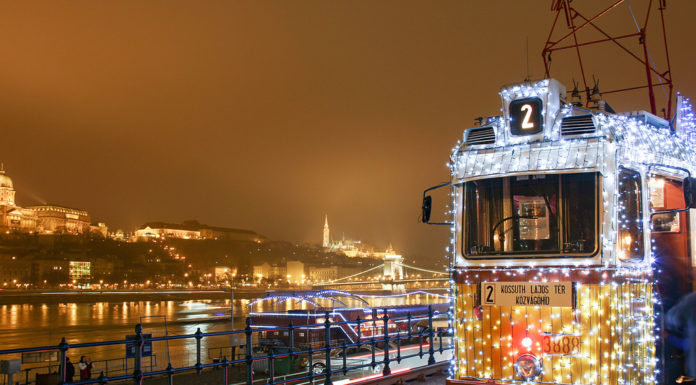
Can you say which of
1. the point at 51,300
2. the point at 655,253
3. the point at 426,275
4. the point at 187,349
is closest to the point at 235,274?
the point at 426,275

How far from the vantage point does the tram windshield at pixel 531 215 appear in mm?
6523

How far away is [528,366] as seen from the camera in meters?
6.55

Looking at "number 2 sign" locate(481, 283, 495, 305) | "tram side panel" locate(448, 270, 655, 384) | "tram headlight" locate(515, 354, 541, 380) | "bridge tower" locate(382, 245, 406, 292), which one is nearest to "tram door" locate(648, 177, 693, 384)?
"tram side panel" locate(448, 270, 655, 384)

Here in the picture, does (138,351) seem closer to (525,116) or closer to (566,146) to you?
(525,116)

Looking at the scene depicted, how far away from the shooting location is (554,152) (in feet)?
22.2

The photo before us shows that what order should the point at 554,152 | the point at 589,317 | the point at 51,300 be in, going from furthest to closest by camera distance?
1. the point at 51,300
2. the point at 554,152
3. the point at 589,317

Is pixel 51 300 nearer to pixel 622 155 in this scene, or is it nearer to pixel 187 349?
pixel 187 349

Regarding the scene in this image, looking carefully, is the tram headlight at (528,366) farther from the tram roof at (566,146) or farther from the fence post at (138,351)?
the fence post at (138,351)

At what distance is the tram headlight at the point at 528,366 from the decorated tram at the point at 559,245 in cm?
1

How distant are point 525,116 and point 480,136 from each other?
21.2 inches

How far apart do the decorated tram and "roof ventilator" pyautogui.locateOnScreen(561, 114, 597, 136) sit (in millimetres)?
11

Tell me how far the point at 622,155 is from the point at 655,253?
1.46 metres

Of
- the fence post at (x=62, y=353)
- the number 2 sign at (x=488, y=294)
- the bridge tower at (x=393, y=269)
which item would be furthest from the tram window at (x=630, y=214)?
the bridge tower at (x=393, y=269)

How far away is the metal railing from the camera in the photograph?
7.91m
